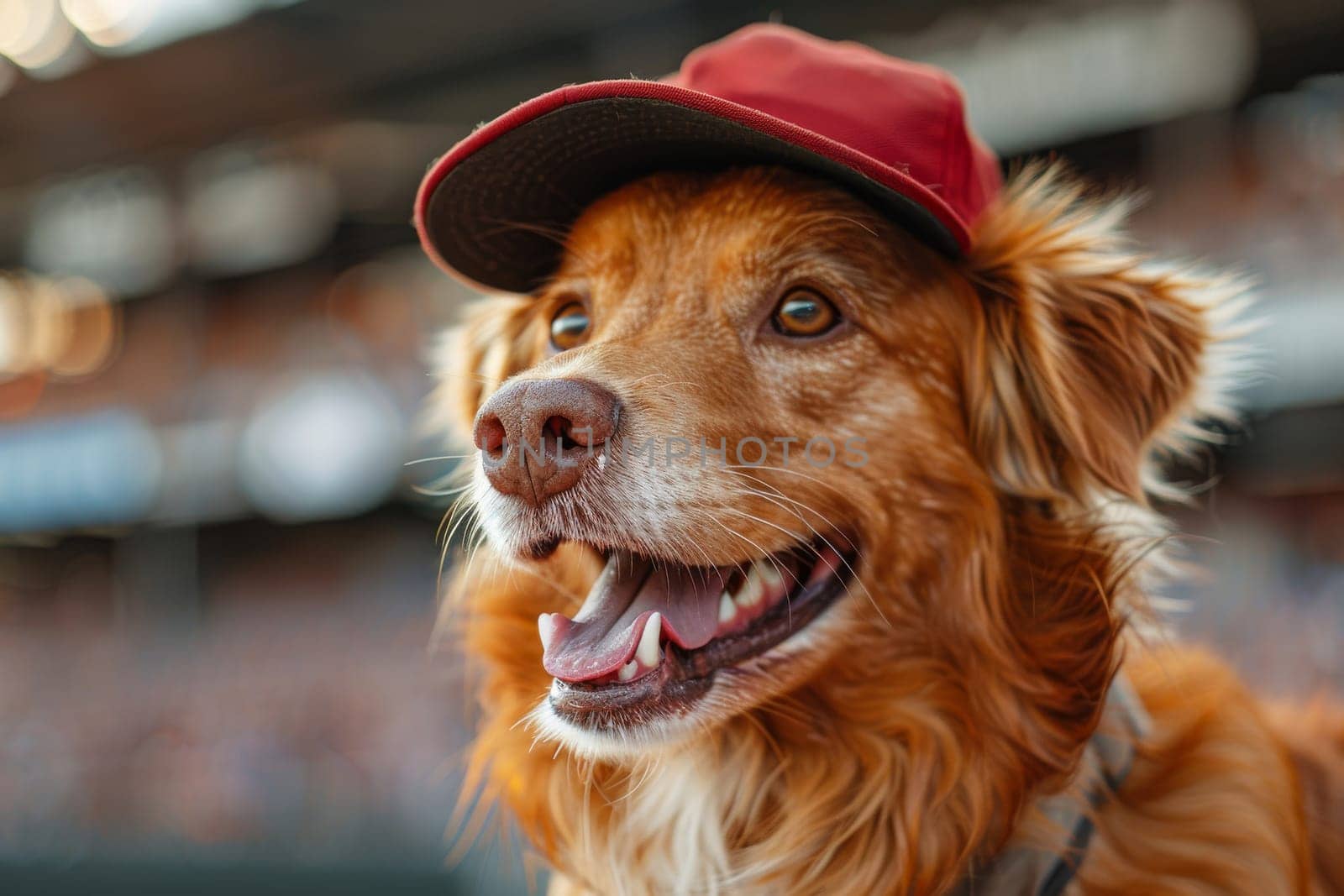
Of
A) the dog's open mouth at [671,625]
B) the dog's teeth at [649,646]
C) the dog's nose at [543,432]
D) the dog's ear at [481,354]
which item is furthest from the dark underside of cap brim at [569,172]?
the dog's teeth at [649,646]

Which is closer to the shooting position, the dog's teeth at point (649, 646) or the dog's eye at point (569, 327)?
the dog's teeth at point (649, 646)

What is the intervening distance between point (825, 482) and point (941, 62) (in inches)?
183

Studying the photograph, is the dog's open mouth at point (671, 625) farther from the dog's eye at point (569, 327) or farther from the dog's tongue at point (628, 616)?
the dog's eye at point (569, 327)

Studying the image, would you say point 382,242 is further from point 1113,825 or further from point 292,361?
point 1113,825

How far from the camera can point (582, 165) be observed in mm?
1737

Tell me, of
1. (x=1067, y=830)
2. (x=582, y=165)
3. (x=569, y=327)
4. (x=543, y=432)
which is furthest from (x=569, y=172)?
A: (x=1067, y=830)

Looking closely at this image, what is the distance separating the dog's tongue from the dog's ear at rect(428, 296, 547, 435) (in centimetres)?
54

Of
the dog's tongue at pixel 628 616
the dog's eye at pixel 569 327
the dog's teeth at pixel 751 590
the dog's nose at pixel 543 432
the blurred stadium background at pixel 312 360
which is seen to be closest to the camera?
the dog's nose at pixel 543 432

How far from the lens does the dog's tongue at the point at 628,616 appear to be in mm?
1446

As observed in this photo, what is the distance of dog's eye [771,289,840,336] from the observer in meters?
1.63

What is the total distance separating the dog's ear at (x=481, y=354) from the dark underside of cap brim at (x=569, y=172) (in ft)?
0.42

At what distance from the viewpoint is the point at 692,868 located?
5.35ft

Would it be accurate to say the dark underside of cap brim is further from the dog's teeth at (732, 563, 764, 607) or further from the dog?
the dog's teeth at (732, 563, 764, 607)

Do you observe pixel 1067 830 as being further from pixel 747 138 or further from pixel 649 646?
pixel 747 138
